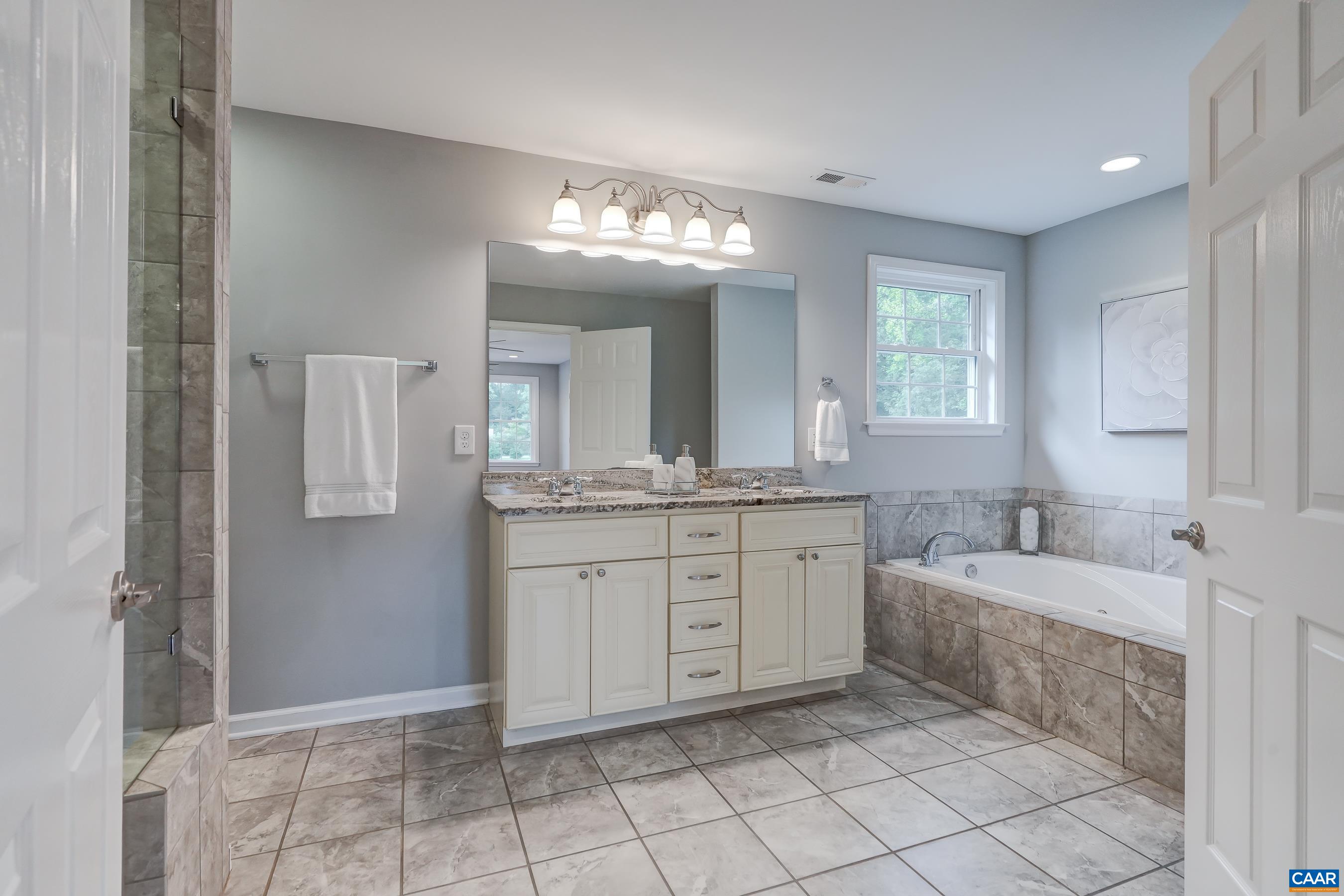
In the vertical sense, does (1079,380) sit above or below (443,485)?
above

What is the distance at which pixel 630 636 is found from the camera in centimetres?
250

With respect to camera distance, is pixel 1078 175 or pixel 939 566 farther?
pixel 939 566

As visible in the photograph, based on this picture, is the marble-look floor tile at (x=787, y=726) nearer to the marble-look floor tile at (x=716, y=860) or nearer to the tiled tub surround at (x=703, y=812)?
the tiled tub surround at (x=703, y=812)

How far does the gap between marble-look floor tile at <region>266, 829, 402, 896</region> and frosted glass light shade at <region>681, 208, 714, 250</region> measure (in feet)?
8.03

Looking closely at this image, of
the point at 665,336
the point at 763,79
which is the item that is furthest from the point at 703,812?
the point at 763,79

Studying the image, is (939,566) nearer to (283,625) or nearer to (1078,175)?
(1078,175)

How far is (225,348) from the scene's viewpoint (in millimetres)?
1665

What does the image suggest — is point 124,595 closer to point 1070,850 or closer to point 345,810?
point 345,810

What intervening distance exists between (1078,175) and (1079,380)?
1.12m

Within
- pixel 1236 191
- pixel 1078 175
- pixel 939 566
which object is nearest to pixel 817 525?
pixel 939 566

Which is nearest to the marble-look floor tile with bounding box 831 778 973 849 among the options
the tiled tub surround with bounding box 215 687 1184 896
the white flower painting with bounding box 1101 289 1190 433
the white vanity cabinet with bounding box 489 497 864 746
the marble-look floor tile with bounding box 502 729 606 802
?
the tiled tub surround with bounding box 215 687 1184 896

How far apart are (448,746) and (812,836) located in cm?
130

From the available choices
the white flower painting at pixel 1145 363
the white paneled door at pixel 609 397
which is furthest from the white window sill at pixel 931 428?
the white paneled door at pixel 609 397

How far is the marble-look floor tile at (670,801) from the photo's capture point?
1.95 metres
